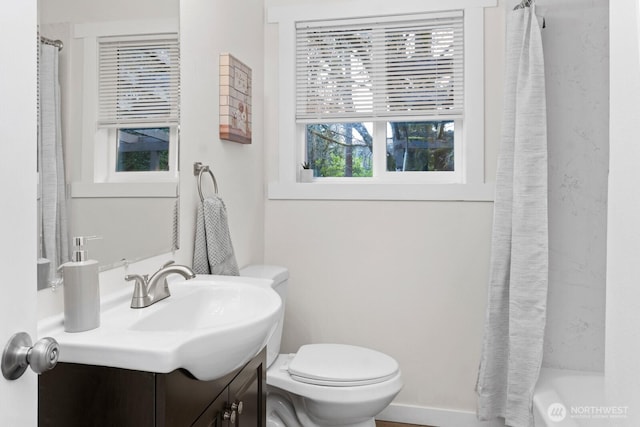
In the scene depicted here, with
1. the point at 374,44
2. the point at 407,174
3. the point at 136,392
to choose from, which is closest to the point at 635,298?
the point at 136,392

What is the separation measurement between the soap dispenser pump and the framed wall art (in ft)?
3.29

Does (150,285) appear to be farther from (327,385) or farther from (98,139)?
(327,385)

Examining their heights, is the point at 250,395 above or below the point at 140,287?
below

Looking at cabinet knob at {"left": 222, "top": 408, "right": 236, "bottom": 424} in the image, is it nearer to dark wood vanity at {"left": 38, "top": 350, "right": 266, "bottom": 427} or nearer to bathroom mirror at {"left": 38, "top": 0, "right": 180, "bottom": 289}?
dark wood vanity at {"left": 38, "top": 350, "right": 266, "bottom": 427}

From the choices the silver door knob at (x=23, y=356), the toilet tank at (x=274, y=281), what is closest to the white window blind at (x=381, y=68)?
the toilet tank at (x=274, y=281)

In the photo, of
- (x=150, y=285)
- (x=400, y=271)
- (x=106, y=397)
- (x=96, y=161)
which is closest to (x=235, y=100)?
(x=96, y=161)

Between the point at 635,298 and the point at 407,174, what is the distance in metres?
1.58

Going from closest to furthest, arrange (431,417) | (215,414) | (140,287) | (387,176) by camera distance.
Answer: (215,414)
(140,287)
(431,417)
(387,176)

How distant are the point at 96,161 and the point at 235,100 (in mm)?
902

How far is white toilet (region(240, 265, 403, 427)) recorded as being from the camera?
5.91 feet

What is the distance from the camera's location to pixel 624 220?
1048mm

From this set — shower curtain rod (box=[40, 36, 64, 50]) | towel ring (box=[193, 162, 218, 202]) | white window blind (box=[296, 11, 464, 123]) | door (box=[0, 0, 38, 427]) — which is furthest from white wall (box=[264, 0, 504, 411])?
door (box=[0, 0, 38, 427])

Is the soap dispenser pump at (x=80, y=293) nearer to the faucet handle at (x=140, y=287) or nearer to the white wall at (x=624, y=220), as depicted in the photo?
the faucet handle at (x=140, y=287)

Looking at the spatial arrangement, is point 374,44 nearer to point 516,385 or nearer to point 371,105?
point 371,105
